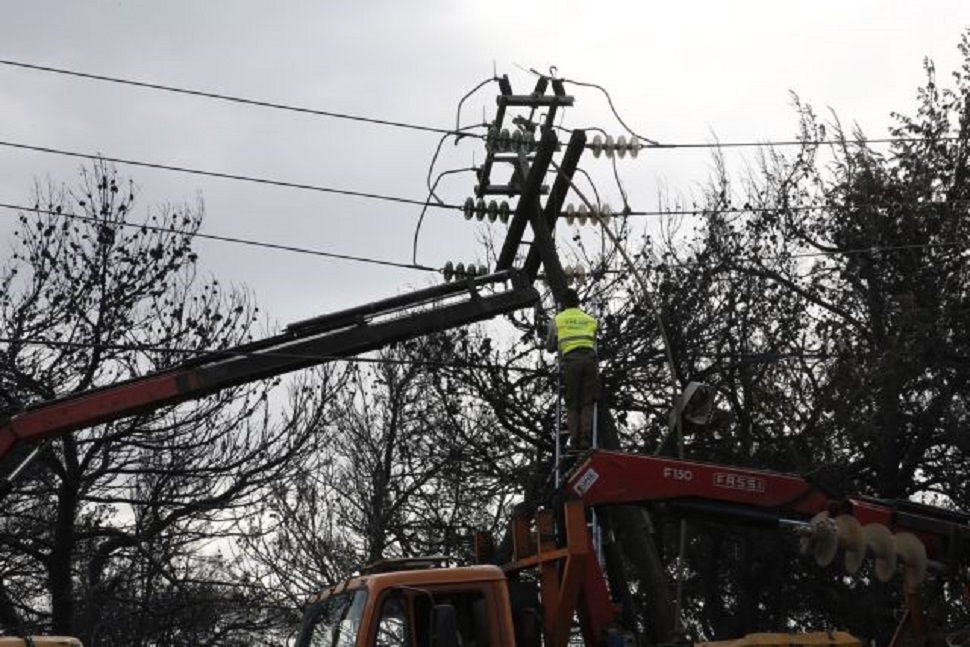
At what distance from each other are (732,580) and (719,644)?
13881 millimetres

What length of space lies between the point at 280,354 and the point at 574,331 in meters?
4.15

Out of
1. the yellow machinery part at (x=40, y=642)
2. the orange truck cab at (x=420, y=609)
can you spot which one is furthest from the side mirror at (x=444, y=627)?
the yellow machinery part at (x=40, y=642)

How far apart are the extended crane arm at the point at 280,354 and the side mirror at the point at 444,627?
674 centimetres

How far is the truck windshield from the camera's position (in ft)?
31.1

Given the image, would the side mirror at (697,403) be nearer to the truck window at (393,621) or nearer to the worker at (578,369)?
the worker at (578,369)

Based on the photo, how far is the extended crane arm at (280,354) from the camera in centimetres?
1447

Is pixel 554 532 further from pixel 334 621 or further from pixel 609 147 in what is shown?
pixel 609 147

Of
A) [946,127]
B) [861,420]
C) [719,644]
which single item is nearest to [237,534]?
[861,420]

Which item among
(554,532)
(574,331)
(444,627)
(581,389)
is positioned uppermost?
(574,331)

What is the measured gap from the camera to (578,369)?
1275 centimetres

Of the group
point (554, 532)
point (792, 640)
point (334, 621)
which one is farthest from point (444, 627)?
point (792, 640)

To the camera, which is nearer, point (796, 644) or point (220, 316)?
point (796, 644)

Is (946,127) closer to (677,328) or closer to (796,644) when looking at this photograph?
(677,328)

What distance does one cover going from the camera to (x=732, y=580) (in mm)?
24859
